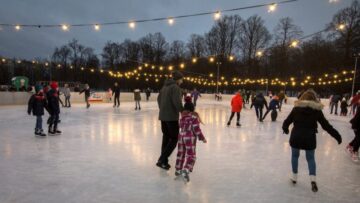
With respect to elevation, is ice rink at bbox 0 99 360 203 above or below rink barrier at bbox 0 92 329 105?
below

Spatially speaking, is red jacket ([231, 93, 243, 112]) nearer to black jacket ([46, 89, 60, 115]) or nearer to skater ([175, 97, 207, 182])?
black jacket ([46, 89, 60, 115])

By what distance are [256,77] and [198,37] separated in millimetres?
13300

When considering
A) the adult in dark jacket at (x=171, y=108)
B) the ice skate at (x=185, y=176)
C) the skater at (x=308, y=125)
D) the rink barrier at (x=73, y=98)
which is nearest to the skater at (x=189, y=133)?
the ice skate at (x=185, y=176)

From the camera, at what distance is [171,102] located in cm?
418

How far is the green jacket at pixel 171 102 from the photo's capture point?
4.05m

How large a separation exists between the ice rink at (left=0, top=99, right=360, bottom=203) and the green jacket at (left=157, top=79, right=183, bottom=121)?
0.91 metres

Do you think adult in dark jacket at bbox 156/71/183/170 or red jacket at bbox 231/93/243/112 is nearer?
adult in dark jacket at bbox 156/71/183/170

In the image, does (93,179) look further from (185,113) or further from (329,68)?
(329,68)

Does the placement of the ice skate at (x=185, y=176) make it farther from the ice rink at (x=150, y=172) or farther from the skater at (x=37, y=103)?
the skater at (x=37, y=103)

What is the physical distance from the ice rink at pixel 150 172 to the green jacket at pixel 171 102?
2.98ft

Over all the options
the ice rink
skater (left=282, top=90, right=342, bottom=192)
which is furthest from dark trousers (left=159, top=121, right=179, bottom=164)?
skater (left=282, top=90, right=342, bottom=192)

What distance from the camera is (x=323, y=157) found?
561 centimetres

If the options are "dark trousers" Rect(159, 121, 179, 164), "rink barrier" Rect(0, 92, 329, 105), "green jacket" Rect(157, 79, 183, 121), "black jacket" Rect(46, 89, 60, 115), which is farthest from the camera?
"rink barrier" Rect(0, 92, 329, 105)

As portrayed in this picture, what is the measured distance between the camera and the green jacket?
13.3 ft
